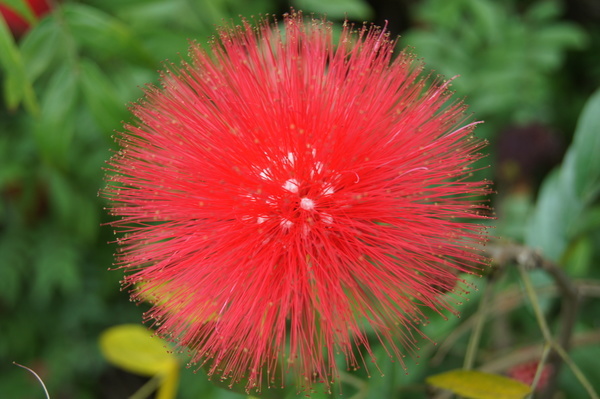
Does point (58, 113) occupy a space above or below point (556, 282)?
above

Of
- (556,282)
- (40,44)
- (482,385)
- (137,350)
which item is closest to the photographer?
(482,385)

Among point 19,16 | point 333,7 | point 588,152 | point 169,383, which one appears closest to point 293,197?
point 169,383

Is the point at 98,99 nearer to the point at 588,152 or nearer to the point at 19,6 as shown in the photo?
the point at 19,6

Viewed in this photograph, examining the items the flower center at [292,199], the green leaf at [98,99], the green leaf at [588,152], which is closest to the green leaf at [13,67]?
the green leaf at [98,99]

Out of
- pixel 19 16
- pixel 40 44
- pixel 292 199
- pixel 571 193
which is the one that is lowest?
pixel 292 199

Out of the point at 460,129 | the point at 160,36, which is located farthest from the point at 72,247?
the point at 460,129

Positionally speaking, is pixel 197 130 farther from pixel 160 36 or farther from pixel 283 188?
pixel 160 36

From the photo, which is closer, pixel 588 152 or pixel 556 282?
pixel 556 282

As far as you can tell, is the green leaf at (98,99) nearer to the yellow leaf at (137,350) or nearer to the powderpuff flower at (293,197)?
the powderpuff flower at (293,197)
